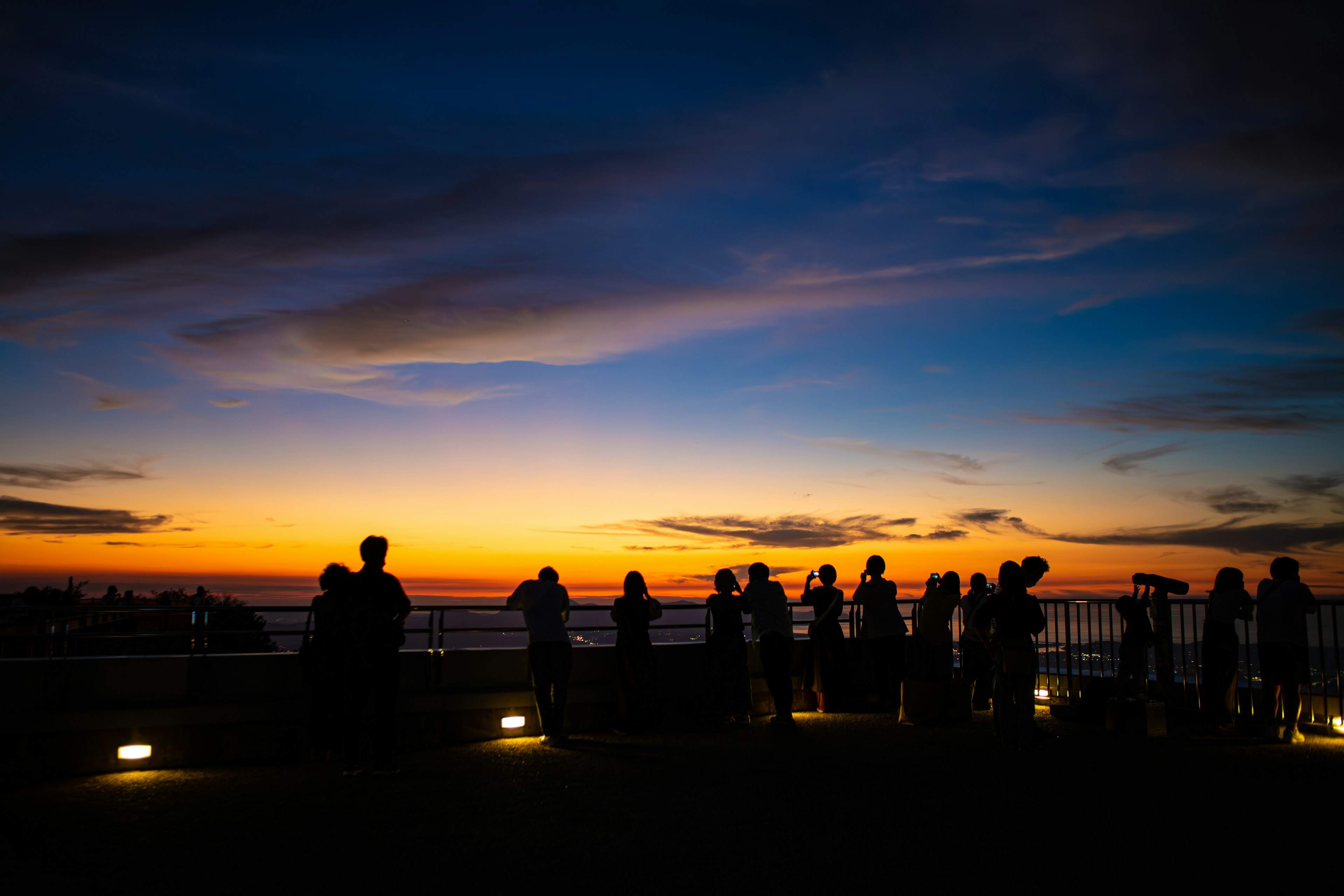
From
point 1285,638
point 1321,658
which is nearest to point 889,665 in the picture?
point 1285,638

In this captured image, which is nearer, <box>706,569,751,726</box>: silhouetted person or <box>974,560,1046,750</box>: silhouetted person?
<box>974,560,1046,750</box>: silhouetted person

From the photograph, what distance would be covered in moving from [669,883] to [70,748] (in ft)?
21.9

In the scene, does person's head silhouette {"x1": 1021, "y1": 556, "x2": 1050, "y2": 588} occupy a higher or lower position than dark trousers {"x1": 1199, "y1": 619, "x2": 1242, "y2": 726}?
higher

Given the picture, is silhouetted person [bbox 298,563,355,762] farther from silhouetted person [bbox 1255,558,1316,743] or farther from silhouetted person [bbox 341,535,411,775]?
silhouetted person [bbox 1255,558,1316,743]

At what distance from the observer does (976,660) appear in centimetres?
1304

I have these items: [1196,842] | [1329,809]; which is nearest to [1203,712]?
[1329,809]

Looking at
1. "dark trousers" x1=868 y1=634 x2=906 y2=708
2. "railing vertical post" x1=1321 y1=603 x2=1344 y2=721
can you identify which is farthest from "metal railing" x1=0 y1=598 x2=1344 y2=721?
"dark trousers" x1=868 y1=634 x2=906 y2=708

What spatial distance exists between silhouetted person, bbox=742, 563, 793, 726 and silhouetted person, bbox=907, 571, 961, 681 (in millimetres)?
2058

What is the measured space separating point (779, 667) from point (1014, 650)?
314 cm

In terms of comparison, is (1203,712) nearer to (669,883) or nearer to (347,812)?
(669,883)

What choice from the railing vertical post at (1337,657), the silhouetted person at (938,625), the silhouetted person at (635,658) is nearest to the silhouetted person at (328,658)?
the silhouetted person at (635,658)

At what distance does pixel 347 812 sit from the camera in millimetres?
6961

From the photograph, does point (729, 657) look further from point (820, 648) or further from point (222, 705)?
point (222, 705)

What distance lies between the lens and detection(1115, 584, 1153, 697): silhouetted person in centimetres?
1169
